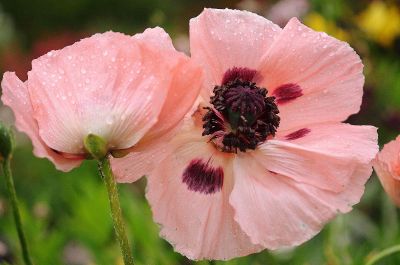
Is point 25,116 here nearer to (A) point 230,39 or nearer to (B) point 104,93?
(B) point 104,93

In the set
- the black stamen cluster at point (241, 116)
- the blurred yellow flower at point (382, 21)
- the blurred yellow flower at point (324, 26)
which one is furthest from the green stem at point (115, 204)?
the blurred yellow flower at point (382, 21)

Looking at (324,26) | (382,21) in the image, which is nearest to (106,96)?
(324,26)

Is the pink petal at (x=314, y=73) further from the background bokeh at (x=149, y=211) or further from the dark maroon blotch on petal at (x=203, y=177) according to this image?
the background bokeh at (x=149, y=211)

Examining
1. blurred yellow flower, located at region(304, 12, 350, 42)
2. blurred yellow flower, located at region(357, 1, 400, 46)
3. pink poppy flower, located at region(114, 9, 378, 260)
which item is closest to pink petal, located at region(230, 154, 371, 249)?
pink poppy flower, located at region(114, 9, 378, 260)

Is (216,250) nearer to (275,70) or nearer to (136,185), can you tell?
(275,70)

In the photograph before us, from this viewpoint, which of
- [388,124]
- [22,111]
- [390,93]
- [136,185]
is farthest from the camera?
[136,185]

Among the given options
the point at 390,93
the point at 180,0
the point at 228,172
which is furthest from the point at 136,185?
the point at 180,0

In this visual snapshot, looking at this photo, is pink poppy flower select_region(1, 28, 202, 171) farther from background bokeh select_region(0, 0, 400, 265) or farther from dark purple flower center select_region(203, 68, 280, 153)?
background bokeh select_region(0, 0, 400, 265)
